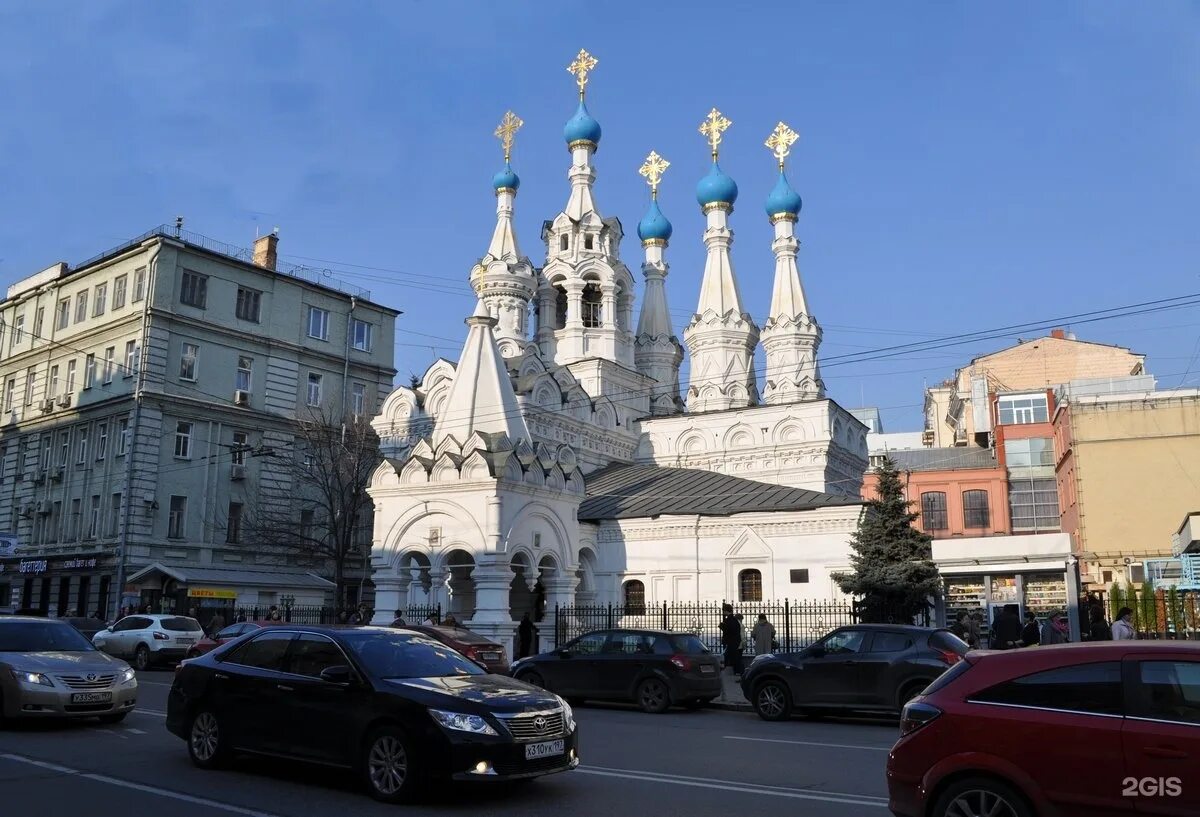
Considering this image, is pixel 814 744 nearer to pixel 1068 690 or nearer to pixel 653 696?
pixel 653 696

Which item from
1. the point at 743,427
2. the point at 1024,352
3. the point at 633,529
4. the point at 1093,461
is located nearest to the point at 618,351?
the point at 743,427

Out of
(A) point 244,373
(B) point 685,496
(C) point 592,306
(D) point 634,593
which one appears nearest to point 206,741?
(D) point 634,593

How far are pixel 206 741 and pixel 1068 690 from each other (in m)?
7.33

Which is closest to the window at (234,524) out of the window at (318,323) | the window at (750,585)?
the window at (318,323)

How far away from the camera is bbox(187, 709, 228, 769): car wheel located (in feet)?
29.8

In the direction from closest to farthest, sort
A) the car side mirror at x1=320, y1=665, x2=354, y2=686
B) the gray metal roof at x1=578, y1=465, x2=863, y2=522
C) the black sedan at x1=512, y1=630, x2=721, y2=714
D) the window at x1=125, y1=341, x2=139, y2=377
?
the car side mirror at x1=320, y1=665, x2=354, y2=686, the black sedan at x1=512, y1=630, x2=721, y2=714, the gray metal roof at x1=578, y1=465, x2=863, y2=522, the window at x1=125, y1=341, x2=139, y2=377

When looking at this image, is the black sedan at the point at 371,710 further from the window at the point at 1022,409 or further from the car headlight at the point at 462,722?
the window at the point at 1022,409

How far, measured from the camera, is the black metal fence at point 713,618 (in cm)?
2489

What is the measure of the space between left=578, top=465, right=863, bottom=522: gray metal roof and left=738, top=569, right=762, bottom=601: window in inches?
72.8

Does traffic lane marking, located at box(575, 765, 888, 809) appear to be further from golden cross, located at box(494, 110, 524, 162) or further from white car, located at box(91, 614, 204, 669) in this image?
golden cross, located at box(494, 110, 524, 162)

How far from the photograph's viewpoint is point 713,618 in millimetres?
28391

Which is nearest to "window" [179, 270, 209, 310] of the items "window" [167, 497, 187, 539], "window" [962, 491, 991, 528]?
"window" [167, 497, 187, 539]

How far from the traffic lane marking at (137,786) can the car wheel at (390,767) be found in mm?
851

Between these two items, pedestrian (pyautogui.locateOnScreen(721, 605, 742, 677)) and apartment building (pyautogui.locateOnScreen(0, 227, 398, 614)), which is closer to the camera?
pedestrian (pyautogui.locateOnScreen(721, 605, 742, 677))
